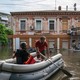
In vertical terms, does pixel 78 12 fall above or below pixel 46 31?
above

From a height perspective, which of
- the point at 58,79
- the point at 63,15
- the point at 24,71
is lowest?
the point at 58,79

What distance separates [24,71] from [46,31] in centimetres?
3784

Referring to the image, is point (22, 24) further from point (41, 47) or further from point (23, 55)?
point (23, 55)

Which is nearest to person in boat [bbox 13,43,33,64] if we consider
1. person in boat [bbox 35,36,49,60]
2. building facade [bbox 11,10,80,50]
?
person in boat [bbox 35,36,49,60]

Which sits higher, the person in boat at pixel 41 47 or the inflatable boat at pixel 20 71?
the person in boat at pixel 41 47

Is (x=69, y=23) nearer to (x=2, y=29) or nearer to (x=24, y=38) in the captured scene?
(x=24, y=38)

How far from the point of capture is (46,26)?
1874 inches

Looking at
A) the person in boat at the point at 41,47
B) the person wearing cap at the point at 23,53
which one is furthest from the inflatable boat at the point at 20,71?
the person in boat at the point at 41,47

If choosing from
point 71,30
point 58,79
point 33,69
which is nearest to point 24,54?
point 33,69

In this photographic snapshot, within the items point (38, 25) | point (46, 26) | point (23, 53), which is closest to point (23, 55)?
point (23, 53)

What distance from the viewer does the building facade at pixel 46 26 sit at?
154 ft

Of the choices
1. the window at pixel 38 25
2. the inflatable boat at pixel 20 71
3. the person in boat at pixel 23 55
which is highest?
the window at pixel 38 25

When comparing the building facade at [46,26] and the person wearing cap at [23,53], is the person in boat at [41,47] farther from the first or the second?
the building facade at [46,26]

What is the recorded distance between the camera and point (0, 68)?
33.0ft
